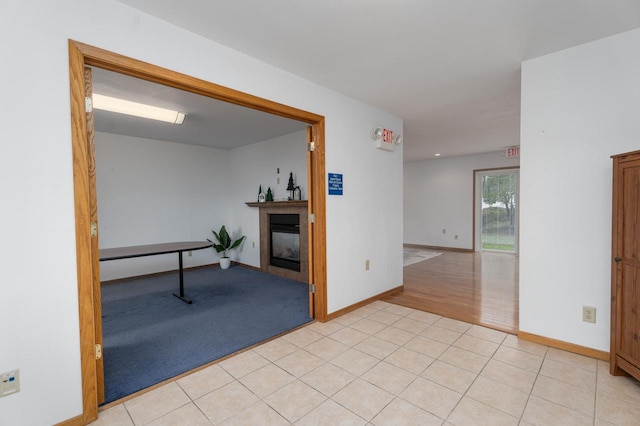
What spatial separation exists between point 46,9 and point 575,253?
3761 millimetres

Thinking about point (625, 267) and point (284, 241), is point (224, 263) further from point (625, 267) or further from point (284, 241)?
point (625, 267)

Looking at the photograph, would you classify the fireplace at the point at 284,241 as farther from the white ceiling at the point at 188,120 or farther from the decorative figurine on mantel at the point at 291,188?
the white ceiling at the point at 188,120

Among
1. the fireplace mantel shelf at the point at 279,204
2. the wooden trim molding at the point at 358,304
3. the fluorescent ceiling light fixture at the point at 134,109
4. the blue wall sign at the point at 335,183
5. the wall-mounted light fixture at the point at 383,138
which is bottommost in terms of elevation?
the wooden trim molding at the point at 358,304

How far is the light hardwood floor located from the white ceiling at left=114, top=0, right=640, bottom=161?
2.40m

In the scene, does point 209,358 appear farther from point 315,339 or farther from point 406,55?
point 406,55

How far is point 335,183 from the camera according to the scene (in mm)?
3086

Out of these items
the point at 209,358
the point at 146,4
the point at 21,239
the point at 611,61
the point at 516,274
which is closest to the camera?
the point at 21,239

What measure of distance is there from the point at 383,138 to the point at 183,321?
310cm

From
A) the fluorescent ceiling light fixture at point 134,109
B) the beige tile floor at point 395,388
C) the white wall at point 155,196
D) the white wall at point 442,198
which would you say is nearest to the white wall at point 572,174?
the beige tile floor at point 395,388

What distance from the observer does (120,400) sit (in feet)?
5.84

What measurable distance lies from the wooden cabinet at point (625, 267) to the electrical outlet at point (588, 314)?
0.76ft

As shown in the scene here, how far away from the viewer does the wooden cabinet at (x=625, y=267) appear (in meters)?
1.80

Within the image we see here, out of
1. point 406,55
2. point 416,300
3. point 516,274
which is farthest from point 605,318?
point 516,274

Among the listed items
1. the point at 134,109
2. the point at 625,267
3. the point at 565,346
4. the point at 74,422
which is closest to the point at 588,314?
the point at 565,346
